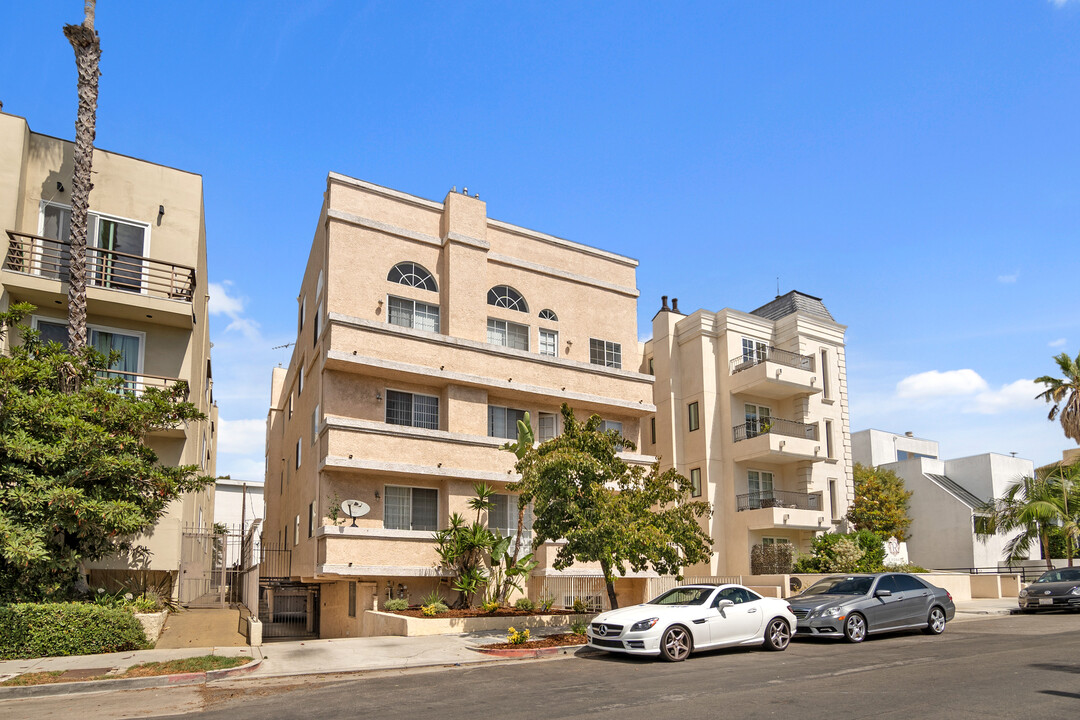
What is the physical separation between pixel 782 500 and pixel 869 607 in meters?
16.6

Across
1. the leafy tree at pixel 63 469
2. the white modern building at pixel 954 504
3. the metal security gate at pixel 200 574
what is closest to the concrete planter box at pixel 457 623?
the metal security gate at pixel 200 574

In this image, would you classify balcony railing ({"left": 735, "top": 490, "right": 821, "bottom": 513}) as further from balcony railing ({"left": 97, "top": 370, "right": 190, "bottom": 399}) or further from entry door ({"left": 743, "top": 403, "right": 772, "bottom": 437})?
balcony railing ({"left": 97, "top": 370, "right": 190, "bottom": 399})

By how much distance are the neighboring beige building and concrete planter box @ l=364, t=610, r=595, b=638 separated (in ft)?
42.5

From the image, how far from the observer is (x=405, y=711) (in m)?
10.2

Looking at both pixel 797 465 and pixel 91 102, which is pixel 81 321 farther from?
pixel 797 465

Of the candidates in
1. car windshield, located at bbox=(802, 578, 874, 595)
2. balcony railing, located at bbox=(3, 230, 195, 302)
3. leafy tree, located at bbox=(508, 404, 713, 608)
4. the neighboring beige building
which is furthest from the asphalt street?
the neighboring beige building

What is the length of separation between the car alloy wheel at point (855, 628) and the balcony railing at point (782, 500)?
15822mm

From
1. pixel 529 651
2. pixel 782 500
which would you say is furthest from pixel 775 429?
pixel 529 651

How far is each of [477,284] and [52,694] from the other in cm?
1764

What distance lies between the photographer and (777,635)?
52.7 feet

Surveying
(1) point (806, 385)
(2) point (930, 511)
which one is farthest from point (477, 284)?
(2) point (930, 511)

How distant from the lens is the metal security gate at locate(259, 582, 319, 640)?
105ft

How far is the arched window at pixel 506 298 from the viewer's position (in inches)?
1115

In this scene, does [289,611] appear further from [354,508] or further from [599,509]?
[599,509]
